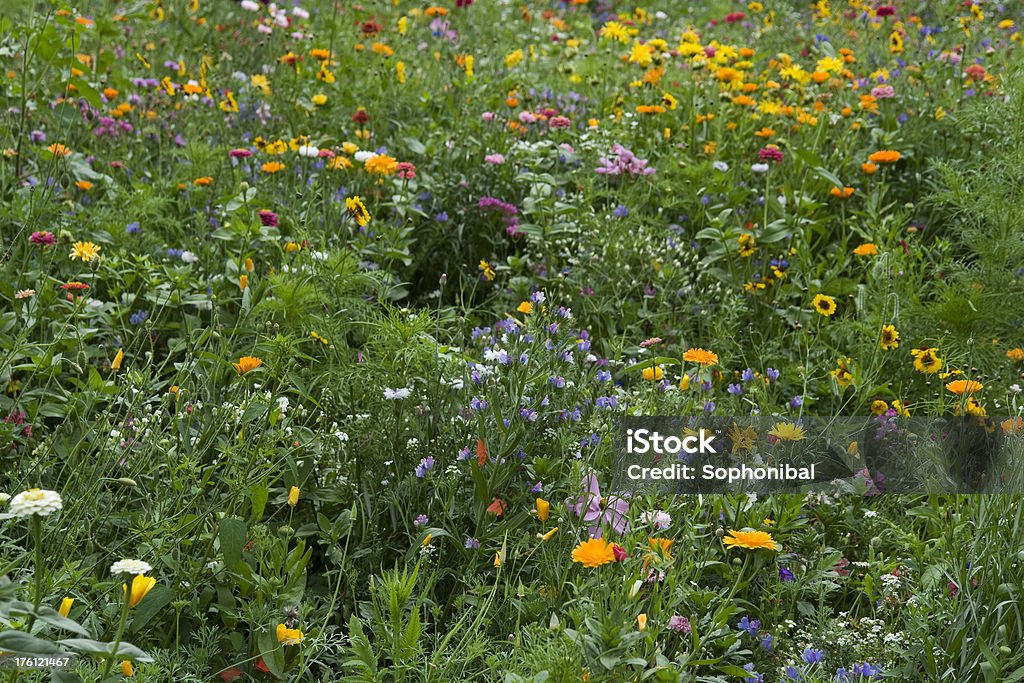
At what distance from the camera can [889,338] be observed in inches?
113

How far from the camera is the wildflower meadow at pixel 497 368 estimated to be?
6.30 feet

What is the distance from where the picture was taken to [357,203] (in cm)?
289

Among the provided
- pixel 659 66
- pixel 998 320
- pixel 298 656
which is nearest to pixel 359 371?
pixel 298 656

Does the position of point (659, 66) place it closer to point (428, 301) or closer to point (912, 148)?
point (912, 148)

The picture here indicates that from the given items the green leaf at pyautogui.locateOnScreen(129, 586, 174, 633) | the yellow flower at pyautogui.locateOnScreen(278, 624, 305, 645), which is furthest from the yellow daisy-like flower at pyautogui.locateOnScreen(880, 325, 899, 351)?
the green leaf at pyautogui.locateOnScreen(129, 586, 174, 633)

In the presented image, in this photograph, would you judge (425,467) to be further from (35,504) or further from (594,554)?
(35,504)

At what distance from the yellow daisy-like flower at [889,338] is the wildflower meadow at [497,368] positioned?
70 mm

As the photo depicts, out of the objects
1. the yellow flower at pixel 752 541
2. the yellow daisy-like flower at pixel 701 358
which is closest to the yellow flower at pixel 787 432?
the yellow daisy-like flower at pixel 701 358

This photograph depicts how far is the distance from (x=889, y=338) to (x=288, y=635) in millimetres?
1846

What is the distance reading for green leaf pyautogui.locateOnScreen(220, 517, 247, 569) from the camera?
1.94 meters

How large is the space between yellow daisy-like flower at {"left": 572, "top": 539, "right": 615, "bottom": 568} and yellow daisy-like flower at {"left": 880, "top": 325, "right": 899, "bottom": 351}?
1.42 meters

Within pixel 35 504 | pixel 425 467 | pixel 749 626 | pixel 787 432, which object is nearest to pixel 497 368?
pixel 425 467

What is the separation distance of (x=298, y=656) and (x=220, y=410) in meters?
0.56

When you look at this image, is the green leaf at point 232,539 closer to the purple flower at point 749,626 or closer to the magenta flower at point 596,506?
the magenta flower at point 596,506
